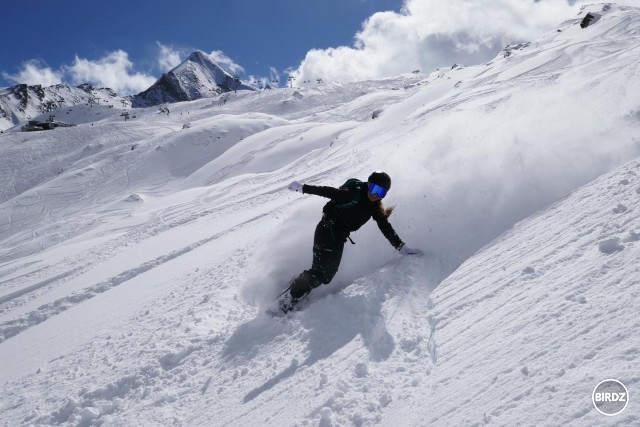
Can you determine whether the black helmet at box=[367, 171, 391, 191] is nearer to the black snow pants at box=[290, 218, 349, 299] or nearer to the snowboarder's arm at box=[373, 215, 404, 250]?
the snowboarder's arm at box=[373, 215, 404, 250]

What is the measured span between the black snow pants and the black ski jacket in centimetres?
8

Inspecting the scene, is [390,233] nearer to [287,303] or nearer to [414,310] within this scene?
[414,310]

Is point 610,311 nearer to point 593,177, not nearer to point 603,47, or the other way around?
point 593,177

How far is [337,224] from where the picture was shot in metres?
5.41

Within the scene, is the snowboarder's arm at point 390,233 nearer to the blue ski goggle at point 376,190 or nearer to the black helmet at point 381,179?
the blue ski goggle at point 376,190

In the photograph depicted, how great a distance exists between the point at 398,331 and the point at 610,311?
6.14 ft

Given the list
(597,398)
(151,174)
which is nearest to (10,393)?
(597,398)

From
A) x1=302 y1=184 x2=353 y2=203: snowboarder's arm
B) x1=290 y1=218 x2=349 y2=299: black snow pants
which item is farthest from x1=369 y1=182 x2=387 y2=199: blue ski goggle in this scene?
x1=290 y1=218 x2=349 y2=299: black snow pants

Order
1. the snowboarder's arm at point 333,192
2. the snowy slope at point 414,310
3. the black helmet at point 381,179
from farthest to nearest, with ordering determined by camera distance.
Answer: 1. the snowboarder's arm at point 333,192
2. the black helmet at point 381,179
3. the snowy slope at point 414,310

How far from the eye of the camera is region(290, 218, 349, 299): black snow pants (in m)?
5.20

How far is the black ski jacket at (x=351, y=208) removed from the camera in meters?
5.38

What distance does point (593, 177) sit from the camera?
507 cm

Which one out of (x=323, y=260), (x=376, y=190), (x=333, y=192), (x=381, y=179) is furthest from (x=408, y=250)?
(x=333, y=192)

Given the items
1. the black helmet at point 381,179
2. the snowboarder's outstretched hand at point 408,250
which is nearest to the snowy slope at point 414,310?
the snowboarder's outstretched hand at point 408,250
